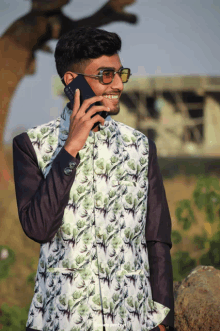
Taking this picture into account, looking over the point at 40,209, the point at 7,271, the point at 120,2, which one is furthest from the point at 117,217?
the point at 120,2

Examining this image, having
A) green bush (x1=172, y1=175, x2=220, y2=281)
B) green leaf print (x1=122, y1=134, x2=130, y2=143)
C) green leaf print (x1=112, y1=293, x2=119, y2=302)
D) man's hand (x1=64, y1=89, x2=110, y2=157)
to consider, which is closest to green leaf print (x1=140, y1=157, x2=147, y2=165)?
green leaf print (x1=122, y1=134, x2=130, y2=143)

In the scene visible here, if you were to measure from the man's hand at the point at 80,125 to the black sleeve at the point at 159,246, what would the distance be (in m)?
0.47

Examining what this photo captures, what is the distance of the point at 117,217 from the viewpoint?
82.1 inches

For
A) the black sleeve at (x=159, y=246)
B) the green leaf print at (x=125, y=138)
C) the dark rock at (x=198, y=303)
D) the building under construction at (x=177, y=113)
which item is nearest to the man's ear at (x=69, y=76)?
the green leaf print at (x=125, y=138)

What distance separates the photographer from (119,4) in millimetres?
8594

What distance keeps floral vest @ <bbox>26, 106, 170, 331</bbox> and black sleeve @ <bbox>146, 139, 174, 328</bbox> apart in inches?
1.7

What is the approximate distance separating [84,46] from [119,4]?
269 inches

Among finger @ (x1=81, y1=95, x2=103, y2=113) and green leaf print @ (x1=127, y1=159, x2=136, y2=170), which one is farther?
green leaf print @ (x1=127, y1=159, x2=136, y2=170)

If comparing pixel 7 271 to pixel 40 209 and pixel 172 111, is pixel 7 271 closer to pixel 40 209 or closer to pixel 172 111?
pixel 40 209

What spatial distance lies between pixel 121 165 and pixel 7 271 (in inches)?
231

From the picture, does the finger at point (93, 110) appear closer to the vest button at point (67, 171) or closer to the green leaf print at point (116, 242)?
the vest button at point (67, 171)

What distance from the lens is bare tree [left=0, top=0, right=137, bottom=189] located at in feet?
28.3

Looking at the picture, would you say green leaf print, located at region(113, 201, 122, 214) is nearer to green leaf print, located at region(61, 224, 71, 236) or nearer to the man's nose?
green leaf print, located at region(61, 224, 71, 236)

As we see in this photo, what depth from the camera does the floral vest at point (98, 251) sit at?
1968mm
